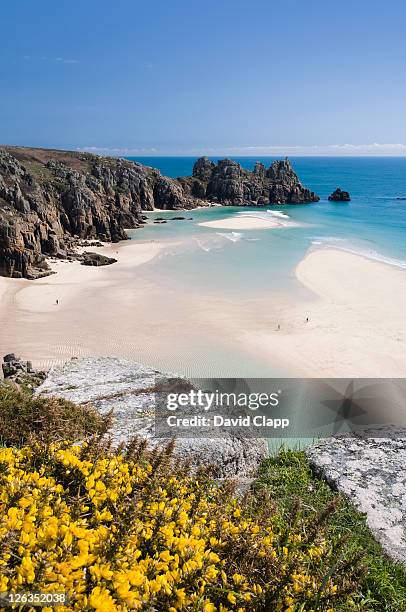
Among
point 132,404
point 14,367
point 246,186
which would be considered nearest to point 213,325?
point 14,367

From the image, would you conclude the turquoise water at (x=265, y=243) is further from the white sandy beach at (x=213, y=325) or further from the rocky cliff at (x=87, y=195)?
the rocky cliff at (x=87, y=195)

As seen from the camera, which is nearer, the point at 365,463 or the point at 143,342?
the point at 365,463

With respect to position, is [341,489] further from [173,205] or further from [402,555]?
[173,205]

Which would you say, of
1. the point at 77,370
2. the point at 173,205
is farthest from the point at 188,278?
the point at 173,205

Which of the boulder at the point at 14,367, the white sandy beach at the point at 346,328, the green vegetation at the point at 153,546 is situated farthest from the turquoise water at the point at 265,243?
the green vegetation at the point at 153,546

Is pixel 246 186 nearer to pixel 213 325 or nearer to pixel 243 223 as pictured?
pixel 243 223

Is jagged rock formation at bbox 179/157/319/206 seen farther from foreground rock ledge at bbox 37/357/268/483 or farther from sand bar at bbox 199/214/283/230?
foreground rock ledge at bbox 37/357/268/483
